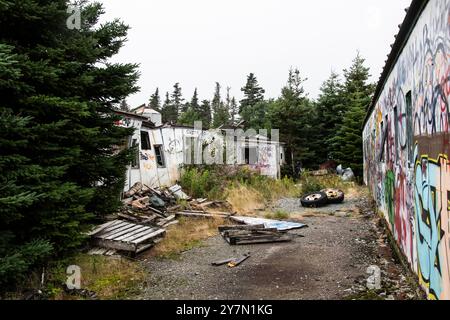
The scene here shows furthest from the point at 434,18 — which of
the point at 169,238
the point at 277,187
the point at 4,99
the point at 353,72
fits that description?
the point at 353,72

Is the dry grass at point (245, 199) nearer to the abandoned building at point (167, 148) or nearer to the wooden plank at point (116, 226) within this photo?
the abandoned building at point (167, 148)

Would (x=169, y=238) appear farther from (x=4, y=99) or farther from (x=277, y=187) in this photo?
(x=277, y=187)

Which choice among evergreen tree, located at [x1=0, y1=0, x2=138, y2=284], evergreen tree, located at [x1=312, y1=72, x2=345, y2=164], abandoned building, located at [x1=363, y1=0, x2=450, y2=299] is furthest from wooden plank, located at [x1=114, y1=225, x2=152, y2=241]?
evergreen tree, located at [x1=312, y1=72, x2=345, y2=164]

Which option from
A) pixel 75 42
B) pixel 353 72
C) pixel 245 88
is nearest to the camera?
pixel 75 42

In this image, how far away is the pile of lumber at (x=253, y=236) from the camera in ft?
26.0

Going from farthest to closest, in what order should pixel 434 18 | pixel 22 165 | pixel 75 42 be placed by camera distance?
pixel 75 42 → pixel 22 165 → pixel 434 18

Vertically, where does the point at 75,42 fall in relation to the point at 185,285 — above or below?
above

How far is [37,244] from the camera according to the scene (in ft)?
15.3

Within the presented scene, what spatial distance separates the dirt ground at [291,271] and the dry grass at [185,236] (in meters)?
0.26

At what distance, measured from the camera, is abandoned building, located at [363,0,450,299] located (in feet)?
10.3

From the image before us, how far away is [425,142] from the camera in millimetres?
3848

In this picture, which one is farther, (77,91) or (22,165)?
(77,91)

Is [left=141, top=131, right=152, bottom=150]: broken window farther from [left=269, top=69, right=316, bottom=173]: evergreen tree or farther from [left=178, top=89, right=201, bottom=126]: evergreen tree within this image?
[left=178, top=89, right=201, bottom=126]: evergreen tree

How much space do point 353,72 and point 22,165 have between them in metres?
30.9
